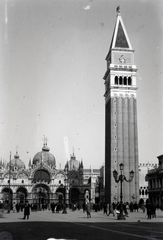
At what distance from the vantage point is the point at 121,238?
12.7 meters

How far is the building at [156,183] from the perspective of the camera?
6431 cm

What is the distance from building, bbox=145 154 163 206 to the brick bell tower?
9.18 metres

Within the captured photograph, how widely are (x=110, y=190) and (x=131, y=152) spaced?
6776 millimetres

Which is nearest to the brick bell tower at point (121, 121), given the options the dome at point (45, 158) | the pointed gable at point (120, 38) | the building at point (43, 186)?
the pointed gable at point (120, 38)

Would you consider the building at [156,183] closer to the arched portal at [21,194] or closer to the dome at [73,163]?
the arched portal at [21,194]

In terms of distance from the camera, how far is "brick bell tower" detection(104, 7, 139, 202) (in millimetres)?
55906

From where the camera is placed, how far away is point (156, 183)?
223 feet

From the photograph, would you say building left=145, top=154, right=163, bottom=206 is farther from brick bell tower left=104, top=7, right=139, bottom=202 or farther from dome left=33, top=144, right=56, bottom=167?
dome left=33, top=144, right=56, bottom=167

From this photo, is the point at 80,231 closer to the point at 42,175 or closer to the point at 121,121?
the point at 121,121

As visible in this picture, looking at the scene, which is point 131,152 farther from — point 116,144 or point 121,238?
point 121,238

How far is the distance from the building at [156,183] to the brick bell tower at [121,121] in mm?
9180

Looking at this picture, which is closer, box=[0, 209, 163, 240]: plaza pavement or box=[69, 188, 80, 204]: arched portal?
box=[0, 209, 163, 240]: plaza pavement

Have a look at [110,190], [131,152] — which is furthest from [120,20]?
[110,190]

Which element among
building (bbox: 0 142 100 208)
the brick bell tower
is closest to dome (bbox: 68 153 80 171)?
building (bbox: 0 142 100 208)
